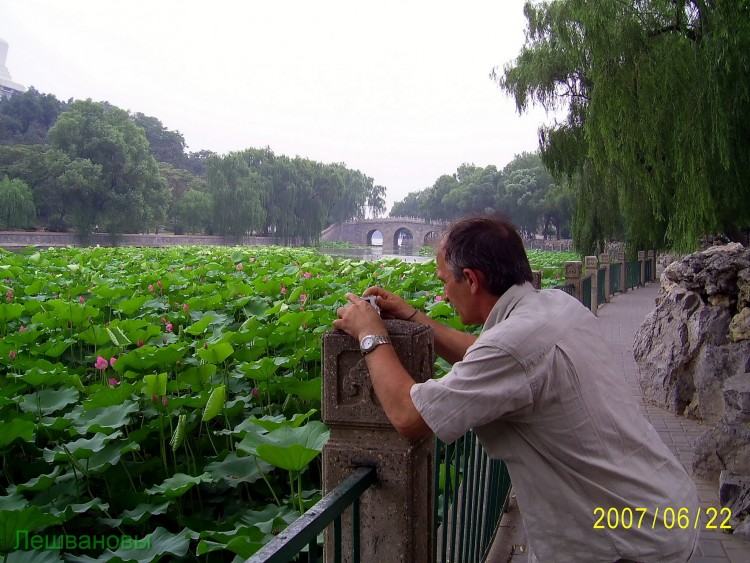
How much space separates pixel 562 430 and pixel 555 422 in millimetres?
22

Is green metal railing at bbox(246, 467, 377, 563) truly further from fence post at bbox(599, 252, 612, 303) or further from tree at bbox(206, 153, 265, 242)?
tree at bbox(206, 153, 265, 242)

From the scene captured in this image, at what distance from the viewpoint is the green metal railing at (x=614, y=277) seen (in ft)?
46.9

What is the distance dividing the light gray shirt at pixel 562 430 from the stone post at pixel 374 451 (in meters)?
0.19

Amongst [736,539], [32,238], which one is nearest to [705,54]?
[736,539]

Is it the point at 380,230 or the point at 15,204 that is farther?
the point at 380,230

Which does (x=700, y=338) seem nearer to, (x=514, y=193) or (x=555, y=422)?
(x=555, y=422)

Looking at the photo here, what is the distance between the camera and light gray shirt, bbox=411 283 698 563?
1.21 metres

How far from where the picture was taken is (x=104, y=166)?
116ft

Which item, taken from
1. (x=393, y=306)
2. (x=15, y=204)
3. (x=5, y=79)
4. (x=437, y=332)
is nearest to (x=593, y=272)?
(x=437, y=332)

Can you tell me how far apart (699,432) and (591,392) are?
13.5 ft

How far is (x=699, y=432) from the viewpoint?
4789 millimetres

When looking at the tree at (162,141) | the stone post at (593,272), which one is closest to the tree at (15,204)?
the tree at (162,141)

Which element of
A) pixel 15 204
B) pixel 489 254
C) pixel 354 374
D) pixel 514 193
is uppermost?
pixel 514 193

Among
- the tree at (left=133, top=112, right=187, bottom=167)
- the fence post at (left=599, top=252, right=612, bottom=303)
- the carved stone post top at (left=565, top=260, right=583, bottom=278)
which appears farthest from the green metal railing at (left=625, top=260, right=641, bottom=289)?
the tree at (left=133, top=112, right=187, bottom=167)
